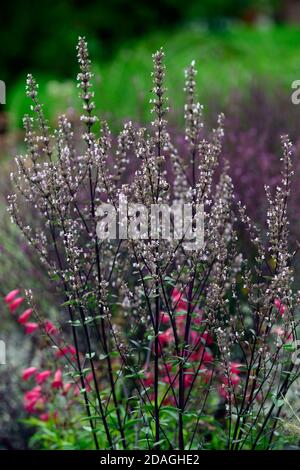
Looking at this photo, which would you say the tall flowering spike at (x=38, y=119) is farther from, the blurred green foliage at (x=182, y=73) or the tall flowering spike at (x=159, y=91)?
the blurred green foliage at (x=182, y=73)

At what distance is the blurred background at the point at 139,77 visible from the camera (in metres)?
4.67

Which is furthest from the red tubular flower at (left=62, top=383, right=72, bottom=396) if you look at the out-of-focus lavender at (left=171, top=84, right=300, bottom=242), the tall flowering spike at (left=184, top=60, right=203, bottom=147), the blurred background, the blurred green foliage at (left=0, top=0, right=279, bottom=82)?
the blurred green foliage at (left=0, top=0, right=279, bottom=82)

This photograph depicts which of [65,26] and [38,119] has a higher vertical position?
[65,26]

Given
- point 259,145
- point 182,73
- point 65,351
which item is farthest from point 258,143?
point 182,73

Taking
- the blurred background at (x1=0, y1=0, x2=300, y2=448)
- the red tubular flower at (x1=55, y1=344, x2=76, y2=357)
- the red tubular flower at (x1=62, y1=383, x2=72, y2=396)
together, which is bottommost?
the red tubular flower at (x1=62, y1=383, x2=72, y2=396)

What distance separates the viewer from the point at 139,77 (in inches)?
390

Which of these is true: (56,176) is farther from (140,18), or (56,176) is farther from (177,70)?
(140,18)

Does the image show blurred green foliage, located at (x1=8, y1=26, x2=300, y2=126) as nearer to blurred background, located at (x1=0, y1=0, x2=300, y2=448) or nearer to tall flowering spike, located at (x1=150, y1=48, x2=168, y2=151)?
blurred background, located at (x1=0, y1=0, x2=300, y2=448)

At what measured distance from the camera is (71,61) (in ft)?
51.0

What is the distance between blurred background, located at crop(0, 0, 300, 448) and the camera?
467cm

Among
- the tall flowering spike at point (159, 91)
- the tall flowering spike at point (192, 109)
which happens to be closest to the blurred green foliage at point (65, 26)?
the tall flowering spike at point (192, 109)

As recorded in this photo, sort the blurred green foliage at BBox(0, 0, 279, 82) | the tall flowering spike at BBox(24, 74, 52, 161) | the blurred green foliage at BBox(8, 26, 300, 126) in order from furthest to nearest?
the blurred green foliage at BBox(0, 0, 279, 82) → the blurred green foliage at BBox(8, 26, 300, 126) → the tall flowering spike at BBox(24, 74, 52, 161)

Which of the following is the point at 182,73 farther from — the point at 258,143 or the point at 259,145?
the point at 259,145

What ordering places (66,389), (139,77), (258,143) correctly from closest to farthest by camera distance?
(66,389) → (258,143) → (139,77)
